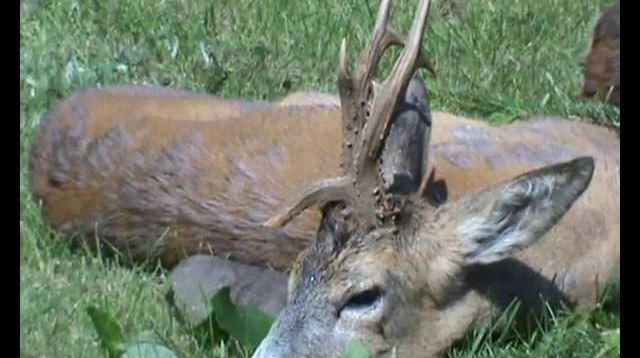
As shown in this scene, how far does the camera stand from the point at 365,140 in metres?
6.24

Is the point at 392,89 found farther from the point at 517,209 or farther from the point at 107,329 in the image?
the point at 107,329

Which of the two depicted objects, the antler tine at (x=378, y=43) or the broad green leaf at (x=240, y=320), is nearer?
the broad green leaf at (x=240, y=320)

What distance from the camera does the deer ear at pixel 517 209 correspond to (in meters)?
6.21

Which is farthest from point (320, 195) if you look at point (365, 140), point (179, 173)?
point (179, 173)

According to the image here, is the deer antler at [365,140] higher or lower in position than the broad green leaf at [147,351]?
higher

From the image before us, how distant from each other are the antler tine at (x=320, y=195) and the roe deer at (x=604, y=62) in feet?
9.66

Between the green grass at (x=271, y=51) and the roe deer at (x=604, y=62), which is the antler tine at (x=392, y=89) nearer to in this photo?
the green grass at (x=271, y=51)

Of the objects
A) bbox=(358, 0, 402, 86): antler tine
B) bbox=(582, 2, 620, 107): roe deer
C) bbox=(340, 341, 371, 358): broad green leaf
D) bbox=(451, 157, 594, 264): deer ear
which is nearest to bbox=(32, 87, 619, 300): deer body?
bbox=(451, 157, 594, 264): deer ear

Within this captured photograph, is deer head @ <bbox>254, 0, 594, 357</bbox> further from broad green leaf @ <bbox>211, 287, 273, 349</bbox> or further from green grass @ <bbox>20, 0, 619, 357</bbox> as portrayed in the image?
green grass @ <bbox>20, 0, 619, 357</bbox>

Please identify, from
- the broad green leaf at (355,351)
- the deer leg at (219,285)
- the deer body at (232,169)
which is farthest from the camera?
the deer body at (232,169)

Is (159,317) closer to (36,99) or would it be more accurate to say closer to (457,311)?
(457,311)

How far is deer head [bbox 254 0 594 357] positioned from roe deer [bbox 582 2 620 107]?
267 cm

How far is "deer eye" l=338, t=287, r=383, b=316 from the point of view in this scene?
6246mm

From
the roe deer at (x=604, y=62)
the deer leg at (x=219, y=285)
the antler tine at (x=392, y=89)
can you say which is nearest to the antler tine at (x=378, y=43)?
the antler tine at (x=392, y=89)
